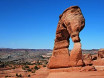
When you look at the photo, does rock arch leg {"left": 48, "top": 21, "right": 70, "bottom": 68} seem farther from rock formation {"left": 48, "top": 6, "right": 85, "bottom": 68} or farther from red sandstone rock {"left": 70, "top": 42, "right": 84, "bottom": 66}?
red sandstone rock {"left": 70, "top": 42, "right": 84, "bottom": 66}

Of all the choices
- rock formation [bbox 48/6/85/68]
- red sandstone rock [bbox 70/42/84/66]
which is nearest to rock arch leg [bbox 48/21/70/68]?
rock formation [bbox 48/6/85/68]

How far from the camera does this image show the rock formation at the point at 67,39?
11695 millimetres

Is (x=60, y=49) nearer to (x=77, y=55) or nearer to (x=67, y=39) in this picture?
(x=67, y=39)

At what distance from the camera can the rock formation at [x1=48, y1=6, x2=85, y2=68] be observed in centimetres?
1170

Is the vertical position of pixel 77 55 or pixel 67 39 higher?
pixel 67 39

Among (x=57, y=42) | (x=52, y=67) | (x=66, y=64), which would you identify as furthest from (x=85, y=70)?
(x=57, y=42)

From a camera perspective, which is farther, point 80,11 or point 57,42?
point 57,42

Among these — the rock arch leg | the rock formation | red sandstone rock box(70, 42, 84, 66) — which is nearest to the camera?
red sandstone rock box(70, 42, 84, 66)

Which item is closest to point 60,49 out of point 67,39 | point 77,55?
point 67,39

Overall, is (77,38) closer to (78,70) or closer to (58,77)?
(78,70)

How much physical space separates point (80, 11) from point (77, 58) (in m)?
3.56

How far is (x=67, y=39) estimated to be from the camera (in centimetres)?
1432

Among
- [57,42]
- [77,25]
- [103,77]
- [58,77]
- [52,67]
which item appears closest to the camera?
[103,77]

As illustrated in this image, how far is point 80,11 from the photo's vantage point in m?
12.4
